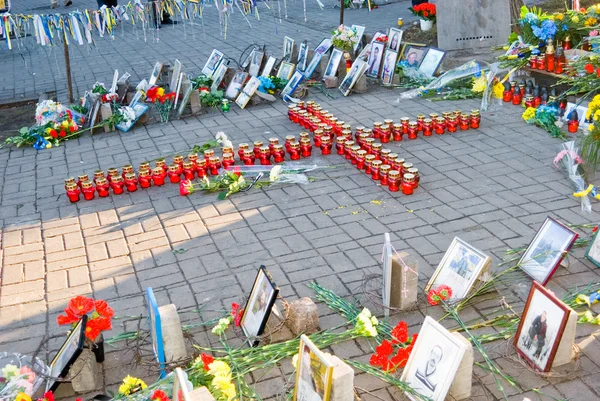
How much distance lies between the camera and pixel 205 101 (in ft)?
29.7

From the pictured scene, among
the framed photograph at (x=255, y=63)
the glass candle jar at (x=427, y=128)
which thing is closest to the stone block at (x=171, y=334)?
the glass candle jar at (x=427, y=128)

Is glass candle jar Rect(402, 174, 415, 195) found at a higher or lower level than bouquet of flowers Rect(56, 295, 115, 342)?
lower

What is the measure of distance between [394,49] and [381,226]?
15.7 ft

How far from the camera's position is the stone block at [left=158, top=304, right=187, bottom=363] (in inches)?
153

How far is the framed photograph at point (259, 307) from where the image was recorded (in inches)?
157

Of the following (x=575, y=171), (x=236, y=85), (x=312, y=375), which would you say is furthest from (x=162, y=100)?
(x=312, y=375)

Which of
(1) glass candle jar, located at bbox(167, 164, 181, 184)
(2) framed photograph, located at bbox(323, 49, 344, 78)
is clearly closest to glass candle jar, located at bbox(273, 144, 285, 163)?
(1) glass candle jar, located at bbox(167, 164, 181, 184)

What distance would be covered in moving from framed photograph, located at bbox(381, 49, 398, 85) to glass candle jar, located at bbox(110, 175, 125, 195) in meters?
4.29

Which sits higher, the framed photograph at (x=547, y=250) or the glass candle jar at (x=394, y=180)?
the framed photograph at (x=547, y=250)

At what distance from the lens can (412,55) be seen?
384 inches

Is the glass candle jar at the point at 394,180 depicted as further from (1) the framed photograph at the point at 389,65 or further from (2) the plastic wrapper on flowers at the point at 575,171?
(1) the framed photograph at the point at 389,65

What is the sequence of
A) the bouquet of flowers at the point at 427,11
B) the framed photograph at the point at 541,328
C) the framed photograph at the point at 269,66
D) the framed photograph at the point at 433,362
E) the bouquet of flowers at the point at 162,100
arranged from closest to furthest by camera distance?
the framed photograph at the point at 433,362, the framed photograph at the point at 541,328, the bouquet of flowers at the point at 162,100, the framed photograph at the point at 269,66, the bouquet of flowers at the point at 427,11

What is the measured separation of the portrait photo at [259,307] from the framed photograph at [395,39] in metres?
6.18

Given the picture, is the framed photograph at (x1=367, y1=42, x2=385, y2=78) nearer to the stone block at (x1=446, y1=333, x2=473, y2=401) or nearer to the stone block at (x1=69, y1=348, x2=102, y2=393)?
the stone block at (x1=446, y1=333, x2=473, y2=401)
